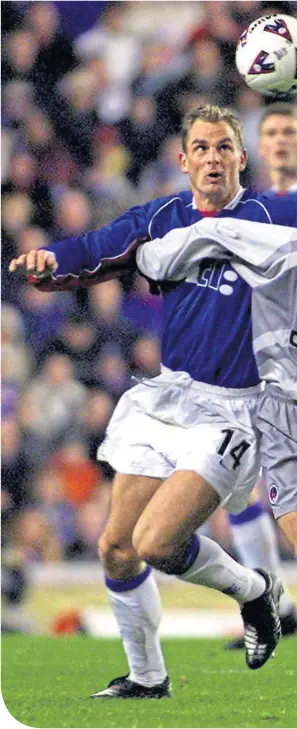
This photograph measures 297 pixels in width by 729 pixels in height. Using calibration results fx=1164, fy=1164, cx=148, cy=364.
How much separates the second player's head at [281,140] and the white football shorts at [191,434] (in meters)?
1.00

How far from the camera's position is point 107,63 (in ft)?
17.4

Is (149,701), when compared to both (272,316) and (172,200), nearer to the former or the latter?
(272,316)

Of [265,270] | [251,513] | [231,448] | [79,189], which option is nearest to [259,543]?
[251,513]

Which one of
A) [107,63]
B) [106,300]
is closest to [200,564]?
[106,300]

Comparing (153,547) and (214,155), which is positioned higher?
(214,155)

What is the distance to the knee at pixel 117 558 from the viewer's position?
4359 millimetres

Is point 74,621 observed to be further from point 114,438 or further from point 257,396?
point 257,396

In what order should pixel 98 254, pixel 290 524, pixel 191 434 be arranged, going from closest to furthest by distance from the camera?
pixel 290 524, pixel 191 434, pixel 98 254

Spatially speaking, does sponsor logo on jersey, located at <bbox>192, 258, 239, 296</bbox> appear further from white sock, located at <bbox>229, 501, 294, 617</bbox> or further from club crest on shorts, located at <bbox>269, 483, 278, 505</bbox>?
white sock, located at <bbox>229, 501, 294, 617</bbox>

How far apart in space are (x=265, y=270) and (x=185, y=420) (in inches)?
24.9

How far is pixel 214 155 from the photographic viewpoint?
4438 mm

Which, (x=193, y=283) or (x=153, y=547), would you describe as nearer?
(x=153, y=547)

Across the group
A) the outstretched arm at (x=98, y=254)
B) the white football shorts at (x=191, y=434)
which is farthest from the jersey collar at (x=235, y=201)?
the white football shorts at (x=191, y=434)

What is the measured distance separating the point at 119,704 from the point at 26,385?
1630 millimetres
